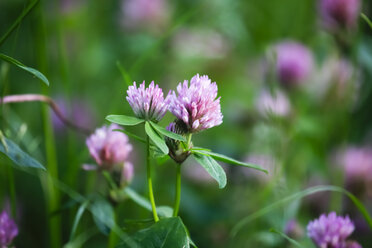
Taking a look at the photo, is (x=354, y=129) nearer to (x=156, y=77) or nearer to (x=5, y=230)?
(x=156, y=77)

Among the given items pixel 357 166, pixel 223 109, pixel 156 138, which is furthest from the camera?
pixel 223 109

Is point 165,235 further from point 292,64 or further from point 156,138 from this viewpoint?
point 292,64

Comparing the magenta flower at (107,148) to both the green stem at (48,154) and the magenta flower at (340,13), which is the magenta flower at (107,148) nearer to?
the green stem at (48,154)

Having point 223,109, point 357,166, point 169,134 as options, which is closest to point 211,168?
point 169,134

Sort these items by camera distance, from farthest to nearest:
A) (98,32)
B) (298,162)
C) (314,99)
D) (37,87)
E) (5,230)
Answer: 1. (98,32)
2. (37,87)
3. (314,99)
4. (298,162)
5. (5,230)

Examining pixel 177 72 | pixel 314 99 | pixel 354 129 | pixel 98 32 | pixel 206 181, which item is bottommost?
pixel 206 181

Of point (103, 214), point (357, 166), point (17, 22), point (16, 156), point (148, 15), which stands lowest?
point (357, 166)

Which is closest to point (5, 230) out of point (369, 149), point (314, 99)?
point (369, 149)

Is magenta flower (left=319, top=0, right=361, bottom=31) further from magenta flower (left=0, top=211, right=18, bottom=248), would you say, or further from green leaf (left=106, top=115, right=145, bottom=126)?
magenta flower (left=0, top=211, right=18, bottom=248)
